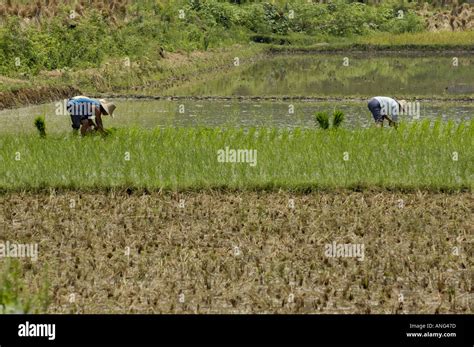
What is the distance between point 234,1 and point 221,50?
13938 millimetres

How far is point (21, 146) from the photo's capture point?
11234 mm

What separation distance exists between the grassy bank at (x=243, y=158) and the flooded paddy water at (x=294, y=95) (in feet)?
10.5

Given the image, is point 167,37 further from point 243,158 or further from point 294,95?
point 243,158

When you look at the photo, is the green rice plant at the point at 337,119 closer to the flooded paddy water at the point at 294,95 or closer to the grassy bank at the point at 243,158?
the grassy bank at the point at 243,158

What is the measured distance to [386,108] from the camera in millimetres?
13234

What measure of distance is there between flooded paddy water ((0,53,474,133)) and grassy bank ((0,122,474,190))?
3194 mm

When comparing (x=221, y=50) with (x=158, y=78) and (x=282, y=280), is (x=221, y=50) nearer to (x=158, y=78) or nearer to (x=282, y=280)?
(x=158, y=78)

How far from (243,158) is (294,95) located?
11275 mm

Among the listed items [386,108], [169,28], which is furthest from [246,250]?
[169,28]

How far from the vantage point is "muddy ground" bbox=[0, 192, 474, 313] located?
6.04 metres

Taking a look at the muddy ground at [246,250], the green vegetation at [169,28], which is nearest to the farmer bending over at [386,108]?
the muddy ground at [246,250]

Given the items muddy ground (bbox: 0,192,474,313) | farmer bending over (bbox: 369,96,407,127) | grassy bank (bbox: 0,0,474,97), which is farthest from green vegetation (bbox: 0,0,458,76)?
muddy ground (bbox: 0,192,474,313)

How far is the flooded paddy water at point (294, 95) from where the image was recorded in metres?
16.5

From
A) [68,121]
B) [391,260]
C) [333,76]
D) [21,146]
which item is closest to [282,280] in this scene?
[391,260]
